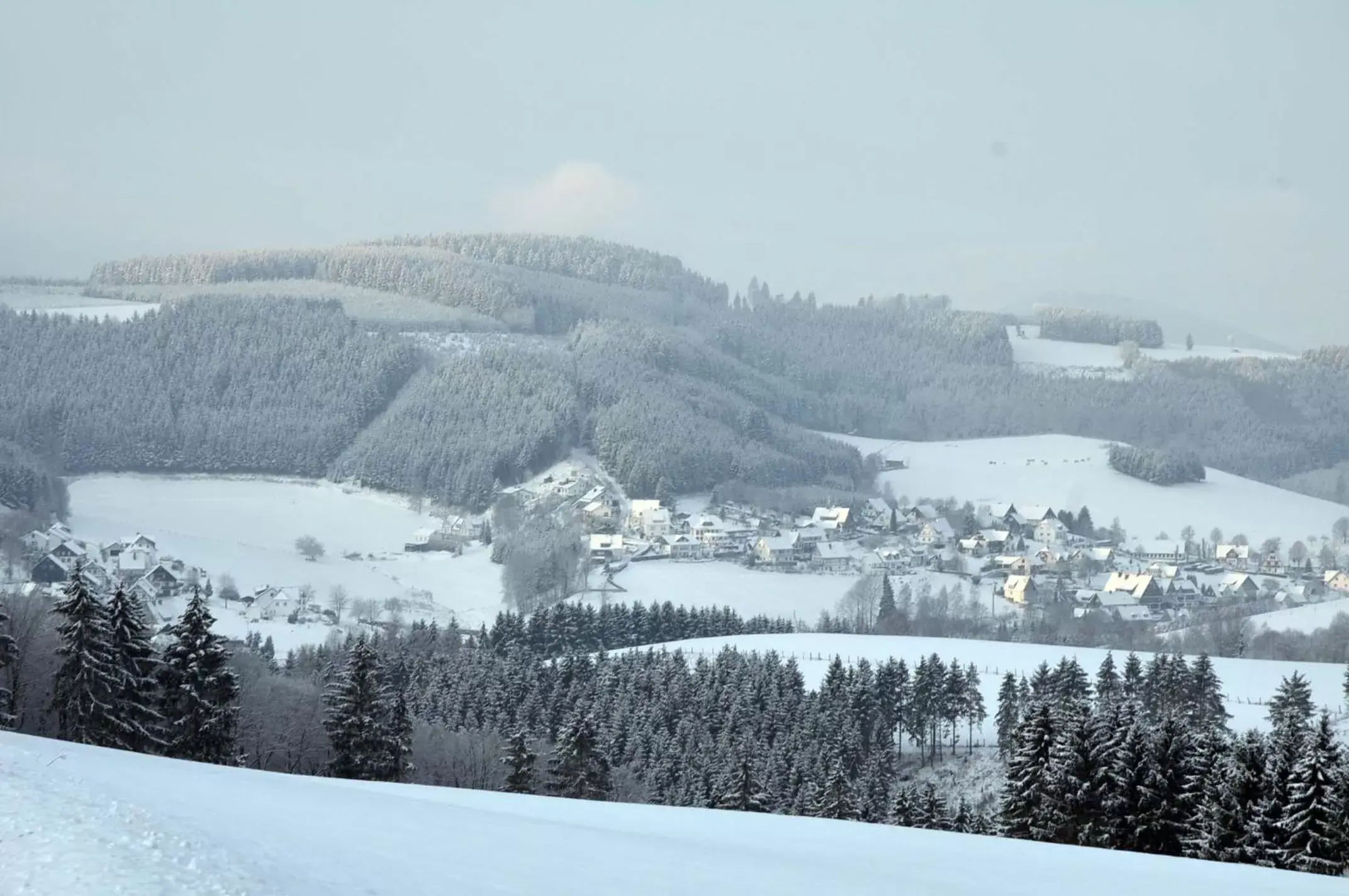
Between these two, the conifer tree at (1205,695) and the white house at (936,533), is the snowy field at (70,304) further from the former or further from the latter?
the conifer tree at (1205,695)

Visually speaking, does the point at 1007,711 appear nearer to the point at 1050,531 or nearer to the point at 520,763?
the point at 520,763

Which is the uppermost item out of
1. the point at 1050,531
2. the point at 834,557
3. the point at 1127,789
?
the point at 1050,531

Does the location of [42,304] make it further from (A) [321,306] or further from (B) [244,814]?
(B) [244,814]

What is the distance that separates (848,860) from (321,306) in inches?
6326

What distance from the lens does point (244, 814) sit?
44.9 ft

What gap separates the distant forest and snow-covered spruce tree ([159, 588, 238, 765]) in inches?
3687

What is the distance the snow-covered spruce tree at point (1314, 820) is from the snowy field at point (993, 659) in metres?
25.2

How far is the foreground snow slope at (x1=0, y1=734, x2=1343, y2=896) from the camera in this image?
10234 millimetres

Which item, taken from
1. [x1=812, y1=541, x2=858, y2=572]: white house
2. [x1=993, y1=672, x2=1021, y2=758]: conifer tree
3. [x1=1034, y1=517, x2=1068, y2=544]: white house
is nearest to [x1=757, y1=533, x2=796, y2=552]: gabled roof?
[x1=812, y1=541, x2=858, y2=572]: white house

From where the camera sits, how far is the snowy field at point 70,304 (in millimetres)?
164375

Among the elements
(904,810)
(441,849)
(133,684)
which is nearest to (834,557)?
(904,810)

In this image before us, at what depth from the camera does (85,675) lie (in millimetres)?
26516

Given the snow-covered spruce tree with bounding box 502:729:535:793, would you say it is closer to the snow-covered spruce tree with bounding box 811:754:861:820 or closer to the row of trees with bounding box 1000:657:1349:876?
the snow-covered spruce tree with bounding box 811:754:861:820

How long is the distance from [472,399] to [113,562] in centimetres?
6287
